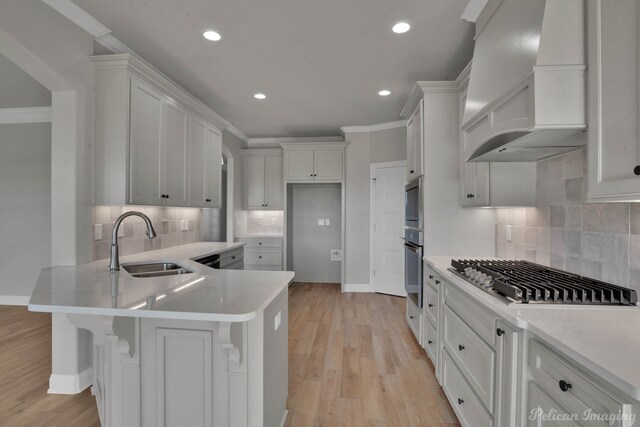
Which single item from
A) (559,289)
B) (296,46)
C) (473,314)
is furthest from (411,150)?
(559,289)

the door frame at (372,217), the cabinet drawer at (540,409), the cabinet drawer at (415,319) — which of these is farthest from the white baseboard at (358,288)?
the cabinet drawer at (540,409)

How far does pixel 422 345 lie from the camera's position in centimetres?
279

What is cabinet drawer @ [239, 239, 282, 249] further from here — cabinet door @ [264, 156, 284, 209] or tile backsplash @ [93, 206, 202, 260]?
tile backsplash @ [93, 206, 202, 260]

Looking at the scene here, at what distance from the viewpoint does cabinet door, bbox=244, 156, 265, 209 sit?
5.32m

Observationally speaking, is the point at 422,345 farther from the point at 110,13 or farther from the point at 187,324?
the point at 110,13

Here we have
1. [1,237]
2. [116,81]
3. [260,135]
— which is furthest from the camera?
[260,135]

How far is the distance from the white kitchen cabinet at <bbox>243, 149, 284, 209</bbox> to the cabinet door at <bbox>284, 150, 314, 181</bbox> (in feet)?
1.04

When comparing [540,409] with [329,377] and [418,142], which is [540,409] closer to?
[329,377]

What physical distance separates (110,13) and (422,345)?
11.9 ft

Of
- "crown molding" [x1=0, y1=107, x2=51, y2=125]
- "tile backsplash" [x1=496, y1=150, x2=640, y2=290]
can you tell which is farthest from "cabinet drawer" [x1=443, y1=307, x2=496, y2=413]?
"crown molding" [x1=0, y1=107, x2=51, y2=125]

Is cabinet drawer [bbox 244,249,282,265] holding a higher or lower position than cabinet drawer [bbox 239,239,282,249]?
lower

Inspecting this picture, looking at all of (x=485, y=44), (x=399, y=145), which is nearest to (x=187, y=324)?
(x=485, y=44)

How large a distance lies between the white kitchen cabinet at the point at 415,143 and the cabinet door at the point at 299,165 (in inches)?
80.0

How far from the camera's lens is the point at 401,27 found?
2.26 meters
